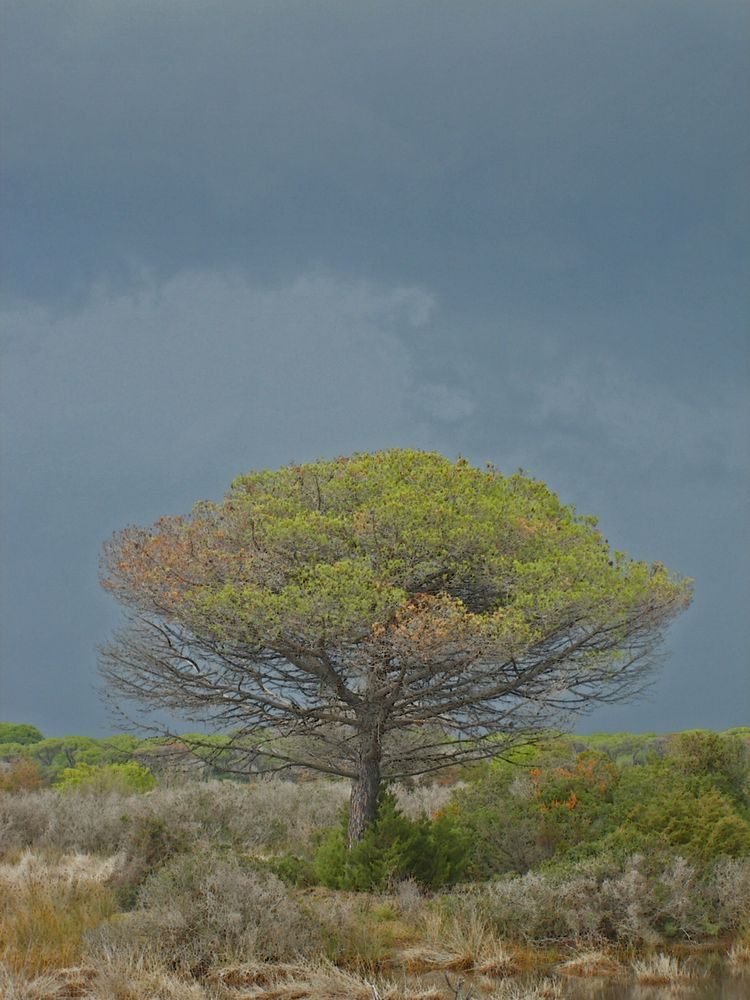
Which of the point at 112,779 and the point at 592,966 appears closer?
the point at 592,966

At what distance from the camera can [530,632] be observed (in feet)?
46.0

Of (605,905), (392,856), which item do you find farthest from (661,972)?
(392,856)

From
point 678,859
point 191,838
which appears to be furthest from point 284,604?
point 678,859

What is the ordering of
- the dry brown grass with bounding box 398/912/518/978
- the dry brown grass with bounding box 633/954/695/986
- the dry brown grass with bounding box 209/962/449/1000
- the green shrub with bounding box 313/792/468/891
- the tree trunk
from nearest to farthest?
the dry brown grass with bounding box 209/962/449/1000
the dry brown grass with bounding box 633/954/695/986
the dry brown grass with bounding box 398/912/518/978
the green shrub with bounding box 313/792/468/891
the tree trunk

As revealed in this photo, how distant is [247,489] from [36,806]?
10.3 metres

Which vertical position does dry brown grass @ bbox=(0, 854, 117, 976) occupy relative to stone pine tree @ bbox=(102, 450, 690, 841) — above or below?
below

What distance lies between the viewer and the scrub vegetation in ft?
32.0

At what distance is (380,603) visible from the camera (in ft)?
44.2

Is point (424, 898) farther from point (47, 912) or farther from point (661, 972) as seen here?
point (47, 912)

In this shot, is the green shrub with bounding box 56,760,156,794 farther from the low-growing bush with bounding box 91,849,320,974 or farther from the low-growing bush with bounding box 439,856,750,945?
the low-growing bush with bounding box 439,856,750,945

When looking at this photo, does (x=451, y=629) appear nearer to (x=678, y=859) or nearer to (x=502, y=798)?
(x=678, y=859)

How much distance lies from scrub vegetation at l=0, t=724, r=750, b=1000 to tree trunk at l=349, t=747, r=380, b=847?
278 millimetres

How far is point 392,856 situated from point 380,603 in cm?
438

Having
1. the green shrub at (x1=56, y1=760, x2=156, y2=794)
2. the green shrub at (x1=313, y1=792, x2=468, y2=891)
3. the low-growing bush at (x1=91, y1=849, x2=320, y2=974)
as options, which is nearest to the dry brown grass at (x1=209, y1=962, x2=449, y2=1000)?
the low-growing bush at (x1=91, y1=849, x2=320, y2=974)
